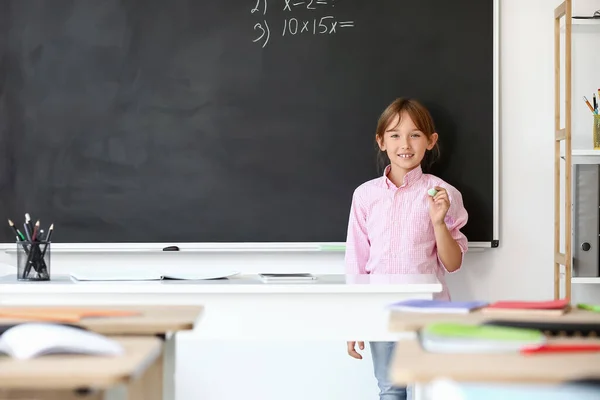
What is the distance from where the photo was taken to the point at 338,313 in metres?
2.70

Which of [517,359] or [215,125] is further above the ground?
[215,125]

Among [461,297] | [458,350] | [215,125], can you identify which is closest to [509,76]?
[461,297]

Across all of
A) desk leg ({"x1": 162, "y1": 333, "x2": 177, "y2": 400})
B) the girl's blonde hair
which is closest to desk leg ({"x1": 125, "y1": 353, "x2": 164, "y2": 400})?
desk leg ({"x1": 162, "y1": 333, "x2": 177, "y2": 400})

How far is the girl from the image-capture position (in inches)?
125

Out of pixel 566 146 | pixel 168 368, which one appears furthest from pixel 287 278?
pixel 566 146

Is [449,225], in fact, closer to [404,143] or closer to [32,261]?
[404,143]

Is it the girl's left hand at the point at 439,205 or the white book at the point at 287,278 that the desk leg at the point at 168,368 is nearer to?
the white book at the point at 287,278

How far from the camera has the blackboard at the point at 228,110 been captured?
3.50 meters

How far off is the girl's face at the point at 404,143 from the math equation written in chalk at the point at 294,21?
1.57 feet

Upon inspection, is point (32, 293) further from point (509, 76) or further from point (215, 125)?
point (509, 76)

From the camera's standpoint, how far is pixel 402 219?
127 inches

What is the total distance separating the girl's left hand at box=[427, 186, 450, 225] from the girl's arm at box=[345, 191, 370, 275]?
317mm

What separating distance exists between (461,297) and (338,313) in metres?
1.04

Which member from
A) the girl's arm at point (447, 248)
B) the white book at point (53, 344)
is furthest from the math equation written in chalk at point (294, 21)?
the white book at point (53, 344)
